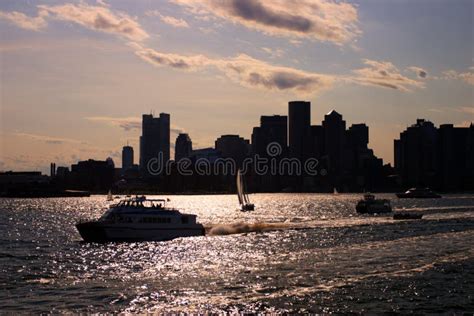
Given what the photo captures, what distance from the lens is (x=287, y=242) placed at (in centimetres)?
10288

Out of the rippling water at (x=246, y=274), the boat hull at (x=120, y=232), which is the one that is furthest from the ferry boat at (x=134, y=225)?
the rippling water at (x=246, y=274)

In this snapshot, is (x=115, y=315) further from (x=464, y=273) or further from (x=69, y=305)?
(x=464, y=273)

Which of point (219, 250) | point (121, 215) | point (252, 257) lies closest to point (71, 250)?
point (121, 215)

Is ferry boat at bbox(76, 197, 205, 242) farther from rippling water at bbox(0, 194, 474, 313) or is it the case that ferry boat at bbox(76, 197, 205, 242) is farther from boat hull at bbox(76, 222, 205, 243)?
rippling water at bbox(0, 194, 474, 313)

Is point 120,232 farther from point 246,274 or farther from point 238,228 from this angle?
point 246,274

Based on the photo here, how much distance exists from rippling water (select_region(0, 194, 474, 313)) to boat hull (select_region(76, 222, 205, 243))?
8.43 feet

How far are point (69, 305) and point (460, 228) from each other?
92776 mm

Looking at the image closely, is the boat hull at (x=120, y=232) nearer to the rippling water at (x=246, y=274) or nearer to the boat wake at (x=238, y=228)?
the rippling water at (x=246, y=274)

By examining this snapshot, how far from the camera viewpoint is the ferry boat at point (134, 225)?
102m

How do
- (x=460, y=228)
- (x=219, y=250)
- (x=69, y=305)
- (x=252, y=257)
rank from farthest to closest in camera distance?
(x=460, y=228) < (x=219, y=250) < (x=252, y=257) < (x=69, y=305)

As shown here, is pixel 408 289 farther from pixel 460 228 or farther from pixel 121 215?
pixel 460 228

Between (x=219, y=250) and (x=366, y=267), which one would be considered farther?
(x=219, y=250)

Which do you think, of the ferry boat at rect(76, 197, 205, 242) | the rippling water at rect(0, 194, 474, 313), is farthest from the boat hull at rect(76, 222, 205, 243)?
the rippling water at rect(0, 194, 474, 313)

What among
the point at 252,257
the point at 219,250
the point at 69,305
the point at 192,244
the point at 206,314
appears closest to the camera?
the point at 206,314
